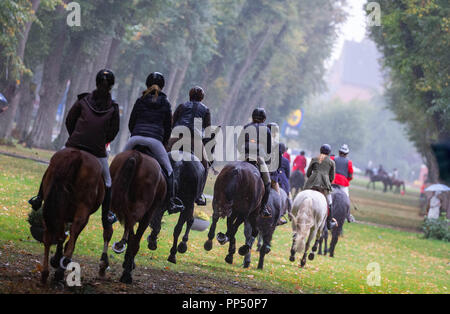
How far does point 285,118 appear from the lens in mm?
67250

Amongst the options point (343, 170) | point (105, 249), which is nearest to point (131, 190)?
point (105, 249)

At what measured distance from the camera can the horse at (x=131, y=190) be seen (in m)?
8.81

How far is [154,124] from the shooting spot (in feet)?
31.7

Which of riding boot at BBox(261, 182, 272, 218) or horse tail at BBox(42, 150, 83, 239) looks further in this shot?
Result: riding boot at BBox(261, 182, 272, 218)

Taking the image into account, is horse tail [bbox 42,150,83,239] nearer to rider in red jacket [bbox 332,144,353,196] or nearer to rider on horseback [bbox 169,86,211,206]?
rider on horseback [bbox 169,86,211,206]

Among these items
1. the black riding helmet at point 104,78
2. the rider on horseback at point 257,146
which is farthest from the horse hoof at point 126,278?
the rider on horseback at point 257,146

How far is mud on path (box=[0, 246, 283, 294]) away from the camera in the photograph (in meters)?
7.65

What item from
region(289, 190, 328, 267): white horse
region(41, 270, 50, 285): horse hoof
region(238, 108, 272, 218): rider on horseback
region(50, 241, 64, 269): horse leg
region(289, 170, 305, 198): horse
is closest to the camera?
region(41, 270, 50, 285): horse hoof

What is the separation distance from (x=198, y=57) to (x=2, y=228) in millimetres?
32540

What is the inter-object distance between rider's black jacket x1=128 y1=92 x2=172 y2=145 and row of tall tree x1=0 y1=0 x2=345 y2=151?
14.5 metres

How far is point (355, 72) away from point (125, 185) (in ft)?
573

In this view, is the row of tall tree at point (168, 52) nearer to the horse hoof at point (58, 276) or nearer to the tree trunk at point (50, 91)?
the tree trunk at point (50, 91)

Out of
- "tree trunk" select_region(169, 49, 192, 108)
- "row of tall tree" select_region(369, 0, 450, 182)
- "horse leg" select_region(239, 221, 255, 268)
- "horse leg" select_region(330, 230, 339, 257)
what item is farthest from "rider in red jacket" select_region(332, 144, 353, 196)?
"tree trunk" select_region(169, 49, 192, 108)

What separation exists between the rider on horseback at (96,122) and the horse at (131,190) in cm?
32
